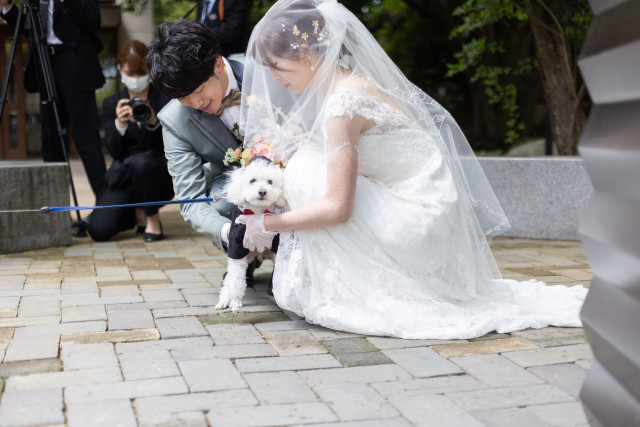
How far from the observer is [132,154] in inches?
208

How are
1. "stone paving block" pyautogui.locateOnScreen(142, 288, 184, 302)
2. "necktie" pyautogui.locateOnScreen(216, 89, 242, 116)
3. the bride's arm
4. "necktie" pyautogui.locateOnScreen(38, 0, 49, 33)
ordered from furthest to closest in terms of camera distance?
"necktie" pyautogui.locateOnScreen(38, 0, 49, 33)
"necktie" pyautogui.locateOnScreen(216, 89, 242, 116)
"stone paving block" pyautogui.locateOnScreen(142, 288, 184, 302)
the bride's arm

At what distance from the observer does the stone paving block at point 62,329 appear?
2.86 m

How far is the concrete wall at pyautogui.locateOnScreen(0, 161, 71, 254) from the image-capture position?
4.62m

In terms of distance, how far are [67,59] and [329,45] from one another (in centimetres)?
311

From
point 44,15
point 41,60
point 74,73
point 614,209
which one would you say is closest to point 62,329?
point 614,209

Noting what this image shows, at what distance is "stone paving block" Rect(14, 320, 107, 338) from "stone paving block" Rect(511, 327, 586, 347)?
64.0 inches

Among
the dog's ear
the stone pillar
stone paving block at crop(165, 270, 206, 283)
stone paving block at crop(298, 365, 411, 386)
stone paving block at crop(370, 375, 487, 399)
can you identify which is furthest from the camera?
stone paving block at crop(165, 270, 206, 283)

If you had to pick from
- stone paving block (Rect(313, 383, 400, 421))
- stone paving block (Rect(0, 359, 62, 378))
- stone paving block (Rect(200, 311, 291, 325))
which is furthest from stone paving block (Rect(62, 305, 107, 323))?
stone paving block (Rect(313, 383, 400, 421))

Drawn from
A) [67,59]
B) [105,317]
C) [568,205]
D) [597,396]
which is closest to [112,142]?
[67,59]

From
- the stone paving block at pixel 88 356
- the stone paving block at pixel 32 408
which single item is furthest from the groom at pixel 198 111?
the stone paving block at pixel 32 408

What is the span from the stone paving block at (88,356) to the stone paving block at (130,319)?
257 millimetres

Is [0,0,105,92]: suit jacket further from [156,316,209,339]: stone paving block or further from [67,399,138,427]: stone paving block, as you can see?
[67,399,138,427]: stone paving block

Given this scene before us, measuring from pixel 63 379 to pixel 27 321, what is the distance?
0.82 meters

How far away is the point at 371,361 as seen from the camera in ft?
8.23
